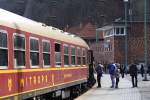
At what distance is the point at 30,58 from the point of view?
1578 centimetres

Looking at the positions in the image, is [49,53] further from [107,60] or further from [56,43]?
[107,60]

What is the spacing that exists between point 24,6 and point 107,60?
63.3 metres

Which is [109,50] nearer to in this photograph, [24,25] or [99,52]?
[99,52]

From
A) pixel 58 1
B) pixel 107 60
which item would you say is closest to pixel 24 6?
pixel 58 1

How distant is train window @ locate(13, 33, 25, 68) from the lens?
45.9 ft

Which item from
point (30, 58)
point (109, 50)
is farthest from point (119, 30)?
point (30, 58)

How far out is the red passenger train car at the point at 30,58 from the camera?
1320cm

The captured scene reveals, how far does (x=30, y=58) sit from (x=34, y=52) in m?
0.63

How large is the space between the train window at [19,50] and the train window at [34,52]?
1.05m

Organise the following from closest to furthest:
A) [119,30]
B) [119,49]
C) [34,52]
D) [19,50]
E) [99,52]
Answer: [19,50]
[34,52]
[119,30]
[119,49]
[99,52]

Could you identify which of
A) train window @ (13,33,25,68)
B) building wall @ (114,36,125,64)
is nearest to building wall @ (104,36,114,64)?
building wall @ (114,36,125,64)

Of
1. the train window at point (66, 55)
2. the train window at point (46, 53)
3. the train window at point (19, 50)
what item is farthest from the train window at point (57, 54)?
the train window at point (19, 50)

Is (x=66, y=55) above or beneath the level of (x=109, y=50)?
beneath

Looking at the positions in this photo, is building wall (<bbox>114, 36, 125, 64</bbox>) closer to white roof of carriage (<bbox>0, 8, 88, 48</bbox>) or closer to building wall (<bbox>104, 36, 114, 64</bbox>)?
building wall (<bbox>104, 36, 114, 64</bbox>)
